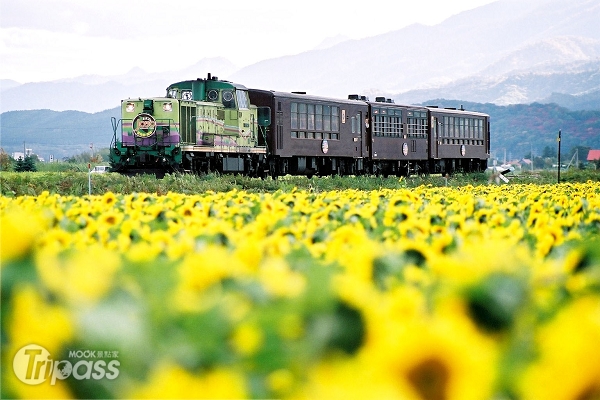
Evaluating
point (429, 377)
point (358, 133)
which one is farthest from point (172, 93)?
point (429, 377)

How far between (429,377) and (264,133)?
27.9 m

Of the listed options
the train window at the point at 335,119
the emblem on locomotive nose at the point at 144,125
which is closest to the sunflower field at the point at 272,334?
the emblem on locomotive nose at the point at 144,125

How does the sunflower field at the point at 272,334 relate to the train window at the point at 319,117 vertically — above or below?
below

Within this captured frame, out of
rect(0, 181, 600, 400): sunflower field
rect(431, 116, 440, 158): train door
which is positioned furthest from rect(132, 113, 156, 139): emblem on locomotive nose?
rect(0, 181, 600, 400): sunflower field

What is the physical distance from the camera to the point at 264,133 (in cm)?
2917

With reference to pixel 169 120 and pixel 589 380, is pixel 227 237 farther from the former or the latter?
pixel 169 120

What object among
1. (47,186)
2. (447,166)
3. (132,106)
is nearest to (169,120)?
(132,106)

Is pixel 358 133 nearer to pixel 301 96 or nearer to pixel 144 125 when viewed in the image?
pixel 301 96

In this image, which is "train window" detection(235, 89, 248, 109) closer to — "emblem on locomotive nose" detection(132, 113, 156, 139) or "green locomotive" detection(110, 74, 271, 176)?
"green locomotive" detection(110, 74, 271, 176)

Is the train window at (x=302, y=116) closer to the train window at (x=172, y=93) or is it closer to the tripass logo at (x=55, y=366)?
the train window at (x=172, y=93)

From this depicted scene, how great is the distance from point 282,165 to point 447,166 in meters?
15.7

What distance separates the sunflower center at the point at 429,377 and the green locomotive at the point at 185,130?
79.9 ft

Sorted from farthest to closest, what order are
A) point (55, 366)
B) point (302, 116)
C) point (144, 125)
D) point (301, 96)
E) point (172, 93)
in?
point (301, 96), point (302, 116), point (172, 93), point (144, 125), point (55, 366)

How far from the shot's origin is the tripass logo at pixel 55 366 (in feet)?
5.18
